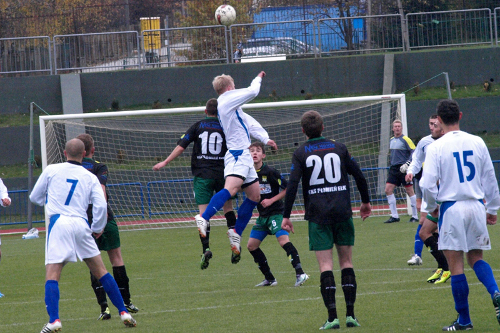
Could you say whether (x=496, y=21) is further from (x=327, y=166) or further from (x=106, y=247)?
(x=106, y=247)

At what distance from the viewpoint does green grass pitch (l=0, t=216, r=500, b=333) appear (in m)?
5.84

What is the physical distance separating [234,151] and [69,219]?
242cm

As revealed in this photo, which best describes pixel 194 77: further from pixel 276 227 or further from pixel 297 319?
pixel 297 319

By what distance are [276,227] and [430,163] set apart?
331 cm

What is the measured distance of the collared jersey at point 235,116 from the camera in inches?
287

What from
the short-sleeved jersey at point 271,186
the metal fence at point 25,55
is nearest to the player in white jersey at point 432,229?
the short-sleeved jersey at point 271,186

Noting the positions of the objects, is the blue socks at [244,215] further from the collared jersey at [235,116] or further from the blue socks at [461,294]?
the blue socks at [461,294]

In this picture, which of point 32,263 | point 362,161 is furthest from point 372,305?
point 362,161

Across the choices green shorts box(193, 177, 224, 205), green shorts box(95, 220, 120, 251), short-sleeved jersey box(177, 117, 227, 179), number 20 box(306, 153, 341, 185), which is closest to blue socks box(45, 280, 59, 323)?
green shorts box(95, 220, 120, 251)

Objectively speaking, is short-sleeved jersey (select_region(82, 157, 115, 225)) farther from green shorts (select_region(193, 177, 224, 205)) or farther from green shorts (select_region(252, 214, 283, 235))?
green shorts (select_region(252, 214, 283, 235))

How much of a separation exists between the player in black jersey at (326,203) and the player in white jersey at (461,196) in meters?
0.74

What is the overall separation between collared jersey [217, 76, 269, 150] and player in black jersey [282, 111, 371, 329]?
196 cm

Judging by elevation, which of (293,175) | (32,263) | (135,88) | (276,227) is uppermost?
(135,88)

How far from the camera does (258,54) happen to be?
78.6 feet
